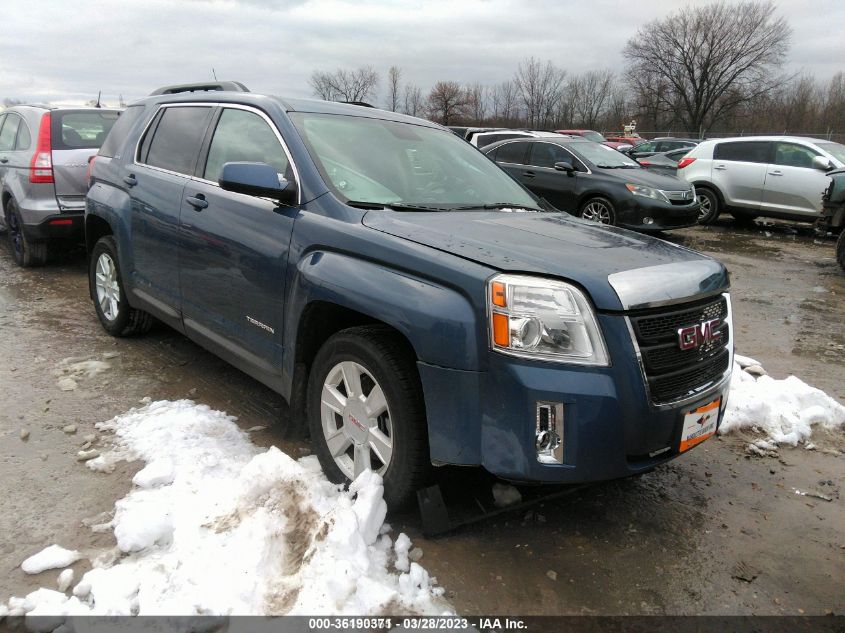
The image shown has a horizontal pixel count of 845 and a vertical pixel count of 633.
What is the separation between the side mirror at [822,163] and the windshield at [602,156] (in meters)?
3.23

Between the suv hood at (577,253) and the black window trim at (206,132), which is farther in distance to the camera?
the black window trim at (206,132)

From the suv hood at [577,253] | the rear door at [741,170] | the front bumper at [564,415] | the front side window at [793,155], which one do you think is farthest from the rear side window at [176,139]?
the front side window at [793,155]

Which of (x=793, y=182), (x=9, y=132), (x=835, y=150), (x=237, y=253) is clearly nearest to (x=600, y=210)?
(x=793, y=182)

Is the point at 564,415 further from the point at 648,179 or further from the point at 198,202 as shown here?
the point at 648,179

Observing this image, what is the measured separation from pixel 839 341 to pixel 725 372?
154 inches

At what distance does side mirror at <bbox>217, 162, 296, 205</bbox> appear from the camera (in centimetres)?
295

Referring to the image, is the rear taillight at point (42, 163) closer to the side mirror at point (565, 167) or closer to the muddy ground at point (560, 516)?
the muddy ground at point (560, 516)

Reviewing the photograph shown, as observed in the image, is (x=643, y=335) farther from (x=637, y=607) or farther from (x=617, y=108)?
(x=617, y=108)

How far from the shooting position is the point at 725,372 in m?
2.81

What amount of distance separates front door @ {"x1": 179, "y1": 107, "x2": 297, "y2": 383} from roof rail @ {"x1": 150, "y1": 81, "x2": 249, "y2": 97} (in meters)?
0.74

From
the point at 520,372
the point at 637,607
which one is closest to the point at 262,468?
the point at 520,372

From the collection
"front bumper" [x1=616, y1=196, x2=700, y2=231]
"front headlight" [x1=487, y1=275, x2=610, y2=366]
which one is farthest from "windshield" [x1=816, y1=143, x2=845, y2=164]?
"front headlight" [x1=487, y1=275, x2=610, y2=366]

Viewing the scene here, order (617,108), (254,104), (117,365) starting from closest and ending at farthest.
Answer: (254,104) < (117,365) < (617,108)

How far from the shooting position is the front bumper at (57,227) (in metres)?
6.83
